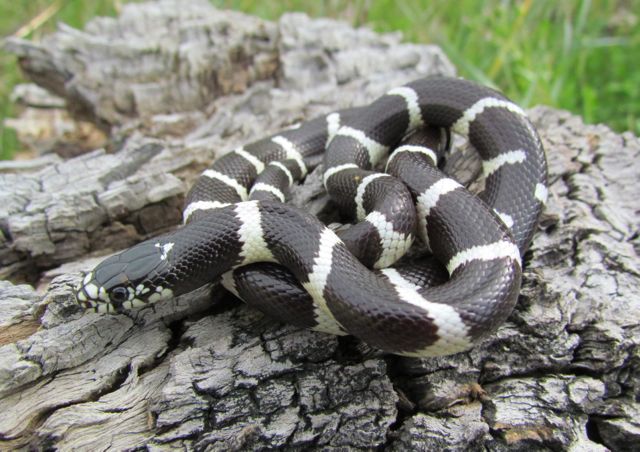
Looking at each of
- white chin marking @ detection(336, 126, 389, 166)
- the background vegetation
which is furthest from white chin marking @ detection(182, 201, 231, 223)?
the background vegetation

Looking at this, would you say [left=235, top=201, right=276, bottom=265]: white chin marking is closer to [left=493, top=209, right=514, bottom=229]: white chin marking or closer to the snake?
the snake

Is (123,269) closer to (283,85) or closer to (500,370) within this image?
(500,370)

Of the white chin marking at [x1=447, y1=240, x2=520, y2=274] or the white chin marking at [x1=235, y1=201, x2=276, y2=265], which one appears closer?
the white chin marking at [x1=447, y1=240, x2=520, y2=274]

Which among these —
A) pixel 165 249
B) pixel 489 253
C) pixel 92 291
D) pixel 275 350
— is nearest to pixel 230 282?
pixel 165 249

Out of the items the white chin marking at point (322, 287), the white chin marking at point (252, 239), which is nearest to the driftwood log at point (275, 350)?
the white chin marking at point (322, 287)

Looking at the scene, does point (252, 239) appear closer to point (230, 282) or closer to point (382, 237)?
point (230, 282)

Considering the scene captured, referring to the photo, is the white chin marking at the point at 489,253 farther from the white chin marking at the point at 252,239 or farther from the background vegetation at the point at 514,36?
the background vegetation at the point at 514,36

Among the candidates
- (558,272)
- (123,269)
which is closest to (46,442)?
(123,269)
